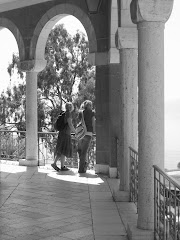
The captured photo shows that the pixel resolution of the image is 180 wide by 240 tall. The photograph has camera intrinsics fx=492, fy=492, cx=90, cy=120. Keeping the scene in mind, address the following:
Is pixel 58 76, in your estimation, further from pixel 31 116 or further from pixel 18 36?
pixel 31 116

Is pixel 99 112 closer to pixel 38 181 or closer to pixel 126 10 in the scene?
pixel 38 181

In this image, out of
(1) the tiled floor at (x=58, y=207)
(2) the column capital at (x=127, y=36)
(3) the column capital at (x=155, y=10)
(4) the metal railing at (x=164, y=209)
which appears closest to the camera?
(4) the metal railing at (x=164, y=209)

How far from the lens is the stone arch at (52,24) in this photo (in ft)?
35.1

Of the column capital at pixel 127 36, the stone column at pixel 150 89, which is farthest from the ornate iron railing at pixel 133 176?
the column capital at pixel 127 36

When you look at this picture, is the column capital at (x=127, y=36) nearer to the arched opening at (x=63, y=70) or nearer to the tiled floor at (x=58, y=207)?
the tiled floor at (x=58, y=207)

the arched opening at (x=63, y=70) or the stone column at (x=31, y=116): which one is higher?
the arched opening at (x=63, y=70)

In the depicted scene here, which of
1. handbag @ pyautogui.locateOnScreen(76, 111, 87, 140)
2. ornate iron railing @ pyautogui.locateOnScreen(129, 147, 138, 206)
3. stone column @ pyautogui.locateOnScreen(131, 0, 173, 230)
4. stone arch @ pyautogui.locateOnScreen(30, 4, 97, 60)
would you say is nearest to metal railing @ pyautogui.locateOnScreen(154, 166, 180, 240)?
stone column @ pyautogui.locateOnScreen(131, 0, 173, 230)

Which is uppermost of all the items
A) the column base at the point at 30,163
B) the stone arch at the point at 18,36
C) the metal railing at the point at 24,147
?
the stone arch at the point at 18,36

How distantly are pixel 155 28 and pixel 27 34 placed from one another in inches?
280

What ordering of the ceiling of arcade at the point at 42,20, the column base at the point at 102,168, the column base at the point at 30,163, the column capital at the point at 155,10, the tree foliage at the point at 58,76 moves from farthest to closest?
Answer: the tree foliage at the point at 58,76 < the column base at the point at 30,163 < the ceiling of arcade at the point at 42,20 < the column base at the point at 102,168 < the column capital at the point at 155,10

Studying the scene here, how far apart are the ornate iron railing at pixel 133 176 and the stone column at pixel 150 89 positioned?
1.31m

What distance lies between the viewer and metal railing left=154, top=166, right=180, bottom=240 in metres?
4.54

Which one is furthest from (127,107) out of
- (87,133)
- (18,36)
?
(18,36)

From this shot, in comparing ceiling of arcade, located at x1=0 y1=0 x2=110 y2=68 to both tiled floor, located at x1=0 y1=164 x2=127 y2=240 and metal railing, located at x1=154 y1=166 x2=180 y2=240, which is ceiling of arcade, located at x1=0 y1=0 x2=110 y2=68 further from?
metal railing, located at x1=154 y1=166 x2=180 y2=240
